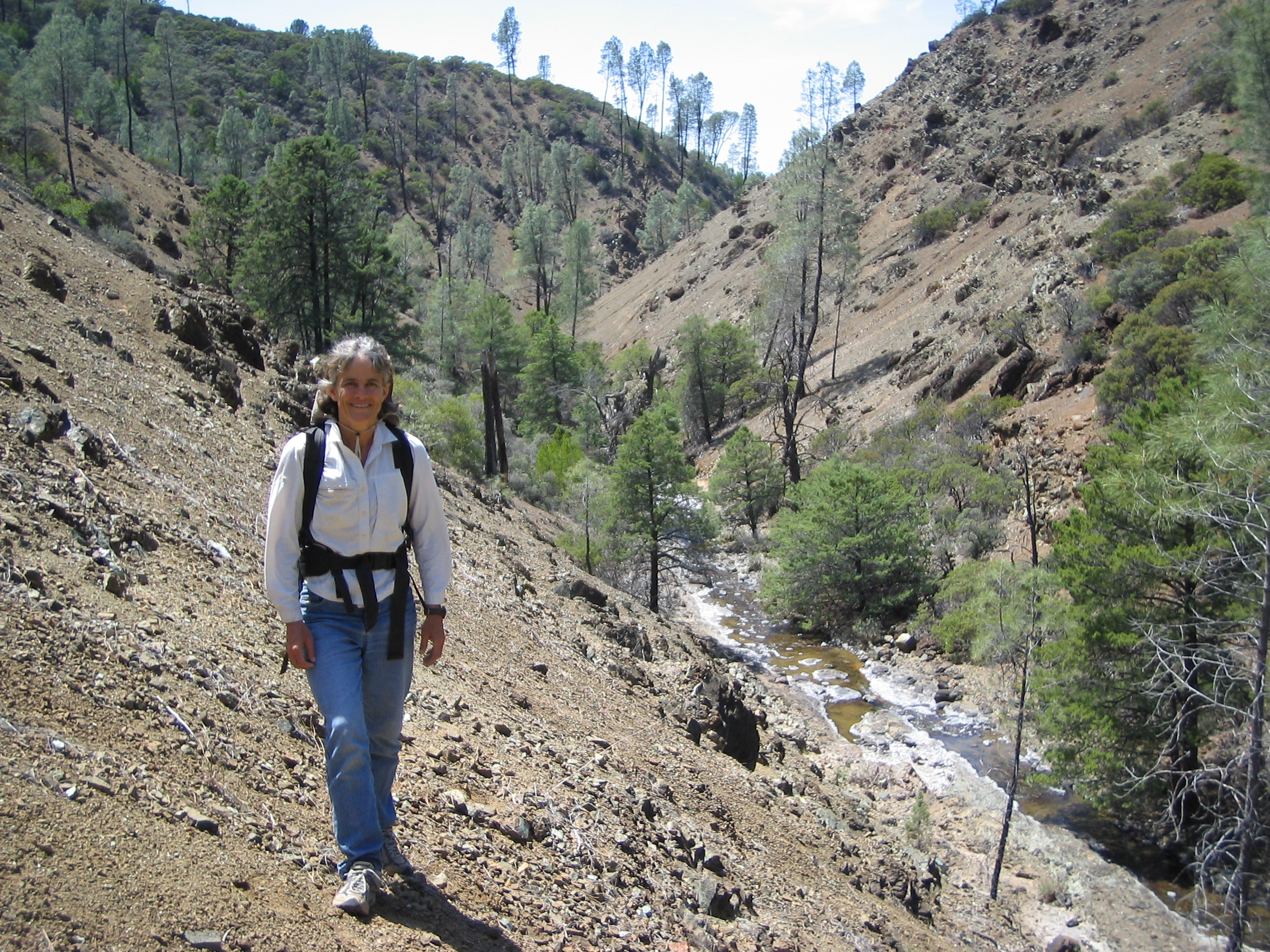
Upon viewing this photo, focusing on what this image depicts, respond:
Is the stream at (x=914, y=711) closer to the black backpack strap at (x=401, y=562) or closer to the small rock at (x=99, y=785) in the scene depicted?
the black backpack strap at (x=401, y=562)

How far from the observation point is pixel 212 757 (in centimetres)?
410

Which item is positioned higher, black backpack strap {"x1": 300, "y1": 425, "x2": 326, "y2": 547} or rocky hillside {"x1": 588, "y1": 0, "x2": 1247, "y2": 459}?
rocky hillside {"x1": 588, "y1": 0, "x2": 1247, "y2": 459}

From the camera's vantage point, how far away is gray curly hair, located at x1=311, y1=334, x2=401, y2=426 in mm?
3461

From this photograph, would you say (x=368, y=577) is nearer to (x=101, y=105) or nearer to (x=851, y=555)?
(x=851, y=555)

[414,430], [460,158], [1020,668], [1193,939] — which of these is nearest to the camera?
[1193,939]

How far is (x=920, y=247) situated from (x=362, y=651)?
5102cm

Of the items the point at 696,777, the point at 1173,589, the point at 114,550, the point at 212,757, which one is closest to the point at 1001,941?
the point at 696,777

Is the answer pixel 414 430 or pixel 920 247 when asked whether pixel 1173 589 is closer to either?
pixel 414 430

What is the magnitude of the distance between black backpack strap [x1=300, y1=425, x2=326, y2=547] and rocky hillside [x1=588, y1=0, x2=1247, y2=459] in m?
27.1

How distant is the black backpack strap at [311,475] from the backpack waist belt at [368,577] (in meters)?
0.07

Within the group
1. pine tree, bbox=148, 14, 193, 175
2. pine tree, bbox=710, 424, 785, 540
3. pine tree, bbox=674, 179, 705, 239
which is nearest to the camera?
pine tree, bbox=710, 424, 785, 540

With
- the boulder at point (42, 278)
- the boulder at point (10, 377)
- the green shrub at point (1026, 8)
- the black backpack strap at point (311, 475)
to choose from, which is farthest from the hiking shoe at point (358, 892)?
the green shrub at point (1026, 8)

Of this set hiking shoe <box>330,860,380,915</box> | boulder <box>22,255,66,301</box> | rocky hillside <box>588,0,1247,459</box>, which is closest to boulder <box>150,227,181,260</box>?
boulder <box>22,255,66,301</box>

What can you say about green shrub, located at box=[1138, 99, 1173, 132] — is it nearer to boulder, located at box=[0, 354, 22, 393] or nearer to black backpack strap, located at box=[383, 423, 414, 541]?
boulder, located at box=[0, 354, 22, 393]
